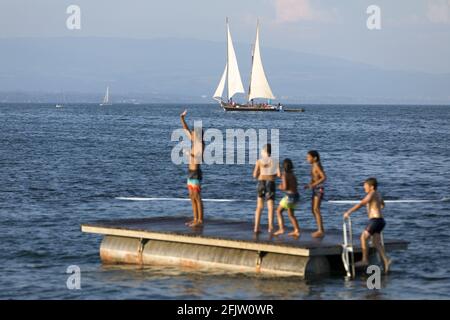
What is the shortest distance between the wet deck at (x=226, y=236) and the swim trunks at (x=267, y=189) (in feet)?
2.85

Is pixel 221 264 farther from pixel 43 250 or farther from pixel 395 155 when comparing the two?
pixel 395 155

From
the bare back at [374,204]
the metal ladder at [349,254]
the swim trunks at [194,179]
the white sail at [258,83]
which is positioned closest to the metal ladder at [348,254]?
the metal ladder at [349,254]

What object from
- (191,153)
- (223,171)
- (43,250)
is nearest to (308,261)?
(191,153)

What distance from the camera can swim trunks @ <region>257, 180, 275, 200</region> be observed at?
23.0 m

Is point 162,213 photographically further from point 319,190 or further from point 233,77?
point 233,77

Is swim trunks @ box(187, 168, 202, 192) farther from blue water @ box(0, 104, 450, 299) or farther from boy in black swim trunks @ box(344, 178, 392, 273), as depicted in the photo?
boy in black swim trunks @ box(344, 178, 392, 273)

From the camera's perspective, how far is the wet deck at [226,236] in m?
21.8

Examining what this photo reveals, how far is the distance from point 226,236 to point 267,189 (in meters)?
1.35

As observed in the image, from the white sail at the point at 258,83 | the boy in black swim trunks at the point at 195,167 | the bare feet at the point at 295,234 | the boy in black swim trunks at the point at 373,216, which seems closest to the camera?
the boy in black swim trunks at the point at 373,216

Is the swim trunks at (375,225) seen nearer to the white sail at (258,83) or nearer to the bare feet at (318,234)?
the bare feet at (318,234)

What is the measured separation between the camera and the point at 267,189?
2306 cm

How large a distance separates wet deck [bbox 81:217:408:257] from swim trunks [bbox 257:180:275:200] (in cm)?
87
